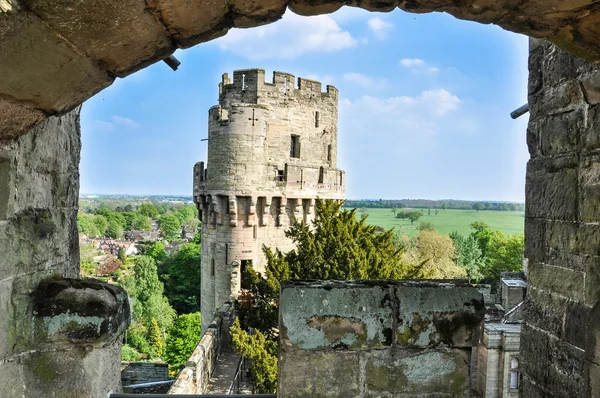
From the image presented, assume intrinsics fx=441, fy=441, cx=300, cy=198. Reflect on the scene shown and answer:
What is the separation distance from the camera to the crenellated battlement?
49.6ft

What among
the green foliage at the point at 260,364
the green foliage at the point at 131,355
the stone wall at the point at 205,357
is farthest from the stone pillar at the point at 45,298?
the green foliage at the point at 131,355

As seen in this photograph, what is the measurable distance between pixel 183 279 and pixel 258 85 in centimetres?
2670

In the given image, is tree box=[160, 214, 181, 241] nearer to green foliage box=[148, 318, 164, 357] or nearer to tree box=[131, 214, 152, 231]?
Answer: tree box=[131, 214, 152, 231]

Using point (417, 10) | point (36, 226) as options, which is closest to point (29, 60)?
point (36, 226)

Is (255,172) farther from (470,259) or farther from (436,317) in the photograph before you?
(470,259)

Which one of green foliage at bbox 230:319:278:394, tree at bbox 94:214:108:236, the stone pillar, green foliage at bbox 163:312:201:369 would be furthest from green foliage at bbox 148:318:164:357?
tree at bbox 94:214:108:236

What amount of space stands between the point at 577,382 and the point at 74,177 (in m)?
2.59

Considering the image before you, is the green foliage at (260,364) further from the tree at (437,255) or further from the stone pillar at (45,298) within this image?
the tree at (437,255)

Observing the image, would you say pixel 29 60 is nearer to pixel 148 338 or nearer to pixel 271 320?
pixel 271 320

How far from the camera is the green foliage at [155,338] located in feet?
96.6

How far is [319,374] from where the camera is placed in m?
2.06

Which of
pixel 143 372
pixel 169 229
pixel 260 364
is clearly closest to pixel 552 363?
pixel 260 364

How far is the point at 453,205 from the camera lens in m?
171

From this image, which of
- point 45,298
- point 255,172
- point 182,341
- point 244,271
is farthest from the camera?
point 182,341
